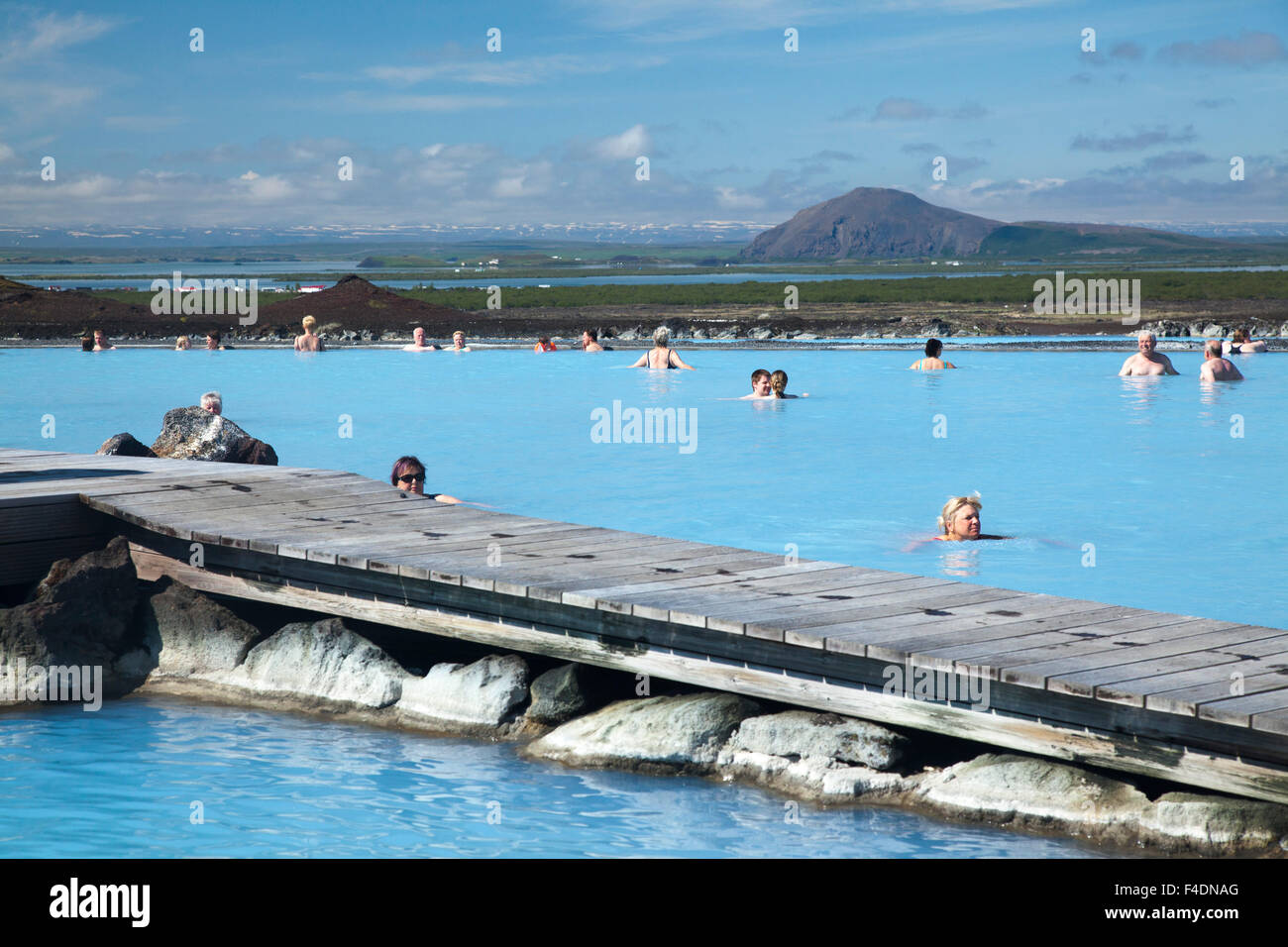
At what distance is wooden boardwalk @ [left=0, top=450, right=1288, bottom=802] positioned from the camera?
522cm

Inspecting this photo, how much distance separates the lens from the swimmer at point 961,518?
1147 centimetres

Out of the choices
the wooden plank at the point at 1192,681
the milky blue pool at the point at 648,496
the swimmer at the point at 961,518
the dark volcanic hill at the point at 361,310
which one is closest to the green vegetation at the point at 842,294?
the dark volcanic hill at the point at 361,310

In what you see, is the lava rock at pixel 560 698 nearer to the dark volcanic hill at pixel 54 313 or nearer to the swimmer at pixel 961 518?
the swimmer at pixel 961 518

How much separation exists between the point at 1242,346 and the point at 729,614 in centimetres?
2419

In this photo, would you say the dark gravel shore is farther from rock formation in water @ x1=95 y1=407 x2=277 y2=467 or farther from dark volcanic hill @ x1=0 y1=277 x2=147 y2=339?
rock formation in water @ x1=95 y1=407 x2=277 y2=467

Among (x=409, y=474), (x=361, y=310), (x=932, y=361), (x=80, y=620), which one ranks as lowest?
(x=80, y=620)

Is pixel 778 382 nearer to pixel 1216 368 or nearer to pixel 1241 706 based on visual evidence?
pixel 1216 368

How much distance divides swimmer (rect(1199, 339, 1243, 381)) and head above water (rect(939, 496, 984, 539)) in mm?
12040

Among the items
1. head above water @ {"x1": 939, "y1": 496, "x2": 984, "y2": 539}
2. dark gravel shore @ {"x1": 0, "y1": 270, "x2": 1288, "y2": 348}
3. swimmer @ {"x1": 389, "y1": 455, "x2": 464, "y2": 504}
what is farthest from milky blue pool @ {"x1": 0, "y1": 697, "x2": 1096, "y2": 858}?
dark gravel shore @ {"x1": 0, "y1": 270, "x2": 1288, "y2": 348}


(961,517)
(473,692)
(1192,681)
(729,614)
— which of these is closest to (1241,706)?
(1192,681)

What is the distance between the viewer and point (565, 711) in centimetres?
705

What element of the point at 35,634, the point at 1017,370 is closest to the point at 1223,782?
the point at 35,634

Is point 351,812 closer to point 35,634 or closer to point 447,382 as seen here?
point 35,634
